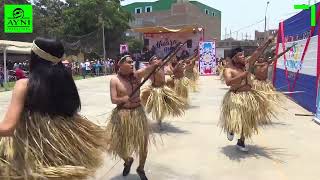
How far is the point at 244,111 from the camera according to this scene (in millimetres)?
6082

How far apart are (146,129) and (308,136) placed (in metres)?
3.96

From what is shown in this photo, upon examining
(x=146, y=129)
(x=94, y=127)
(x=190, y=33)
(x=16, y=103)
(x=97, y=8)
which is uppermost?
(x=97, y=8)

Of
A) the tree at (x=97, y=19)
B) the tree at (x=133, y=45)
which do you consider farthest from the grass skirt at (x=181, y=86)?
the tree at (x=133, y=45)

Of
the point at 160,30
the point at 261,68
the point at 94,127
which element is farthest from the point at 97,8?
the point at 94,127

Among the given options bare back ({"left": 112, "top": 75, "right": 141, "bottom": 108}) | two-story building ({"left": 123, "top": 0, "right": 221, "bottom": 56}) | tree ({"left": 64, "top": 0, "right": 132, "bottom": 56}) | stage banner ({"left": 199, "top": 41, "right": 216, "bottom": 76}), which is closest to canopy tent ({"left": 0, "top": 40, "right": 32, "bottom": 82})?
stage banner ({"left": 199, "top": 41, "right": 216, "bottom": 76})

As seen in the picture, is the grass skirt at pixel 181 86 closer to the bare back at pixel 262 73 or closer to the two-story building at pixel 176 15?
the bare back at pixel 262 73

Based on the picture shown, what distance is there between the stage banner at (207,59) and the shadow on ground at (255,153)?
849 inches

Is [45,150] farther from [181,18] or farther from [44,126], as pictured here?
[181,18]

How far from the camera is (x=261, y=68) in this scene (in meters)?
9.64

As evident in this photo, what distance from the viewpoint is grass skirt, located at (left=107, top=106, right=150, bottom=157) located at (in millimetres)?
4812

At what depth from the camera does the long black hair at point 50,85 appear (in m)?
2.72

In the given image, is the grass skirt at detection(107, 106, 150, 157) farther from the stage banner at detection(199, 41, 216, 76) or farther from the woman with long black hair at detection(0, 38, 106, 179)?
the stage banner at detection(199, 41, 216, 76)

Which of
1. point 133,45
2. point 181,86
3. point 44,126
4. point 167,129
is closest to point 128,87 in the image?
point 44,126

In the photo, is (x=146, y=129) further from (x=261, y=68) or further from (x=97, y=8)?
(x=97, y=8)
